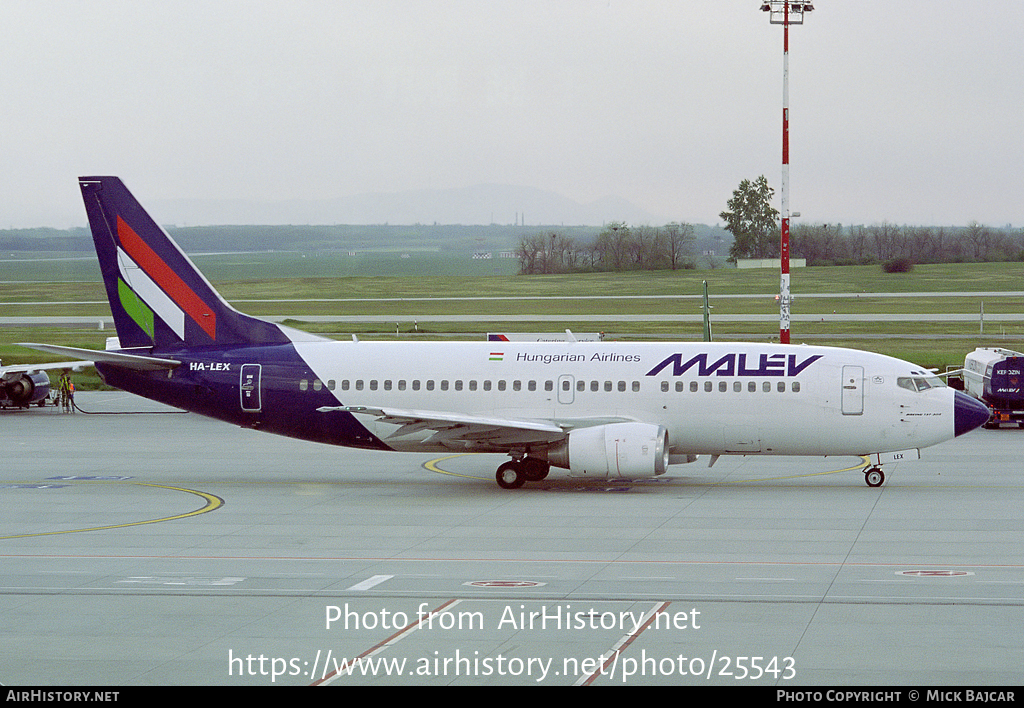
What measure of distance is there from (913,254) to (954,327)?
83.9 m

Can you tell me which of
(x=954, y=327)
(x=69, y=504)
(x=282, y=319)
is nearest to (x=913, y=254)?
(x=954, y=327)

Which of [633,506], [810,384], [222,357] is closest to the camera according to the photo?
[633,506]

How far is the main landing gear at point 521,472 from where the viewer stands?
1340 inches

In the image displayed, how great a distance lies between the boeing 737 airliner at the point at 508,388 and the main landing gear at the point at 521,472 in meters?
0.04

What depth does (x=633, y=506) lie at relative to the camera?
30.9 m

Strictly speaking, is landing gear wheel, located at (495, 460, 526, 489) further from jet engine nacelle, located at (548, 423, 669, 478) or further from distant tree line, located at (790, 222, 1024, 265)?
distant tree line, located at (790, 222, 1024, 265)

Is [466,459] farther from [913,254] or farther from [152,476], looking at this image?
[913,254]

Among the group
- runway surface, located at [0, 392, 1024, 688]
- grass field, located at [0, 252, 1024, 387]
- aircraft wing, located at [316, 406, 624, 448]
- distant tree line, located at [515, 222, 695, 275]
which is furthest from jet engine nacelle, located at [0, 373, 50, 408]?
distant tree line, located at [515, 222, 695, 275]

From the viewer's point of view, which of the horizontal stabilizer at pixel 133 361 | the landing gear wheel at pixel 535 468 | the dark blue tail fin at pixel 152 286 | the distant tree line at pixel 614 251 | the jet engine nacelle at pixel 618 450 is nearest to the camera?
the jet engine nacelle at pixel 618 450

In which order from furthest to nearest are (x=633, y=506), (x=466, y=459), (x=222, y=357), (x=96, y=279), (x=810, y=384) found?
(x=96, y=279)
(x=466, y=459)
(x=222, y=357)
(x=810, y=384)
(x=633, y=506)

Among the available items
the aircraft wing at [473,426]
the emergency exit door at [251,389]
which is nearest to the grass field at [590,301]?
the aircraft wing at [473,426]

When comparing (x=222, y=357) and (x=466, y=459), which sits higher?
(x=222, y=357)

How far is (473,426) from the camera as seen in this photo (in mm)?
33031

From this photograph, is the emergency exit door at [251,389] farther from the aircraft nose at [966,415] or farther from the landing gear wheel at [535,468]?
the aircraft nose at [966,415]
